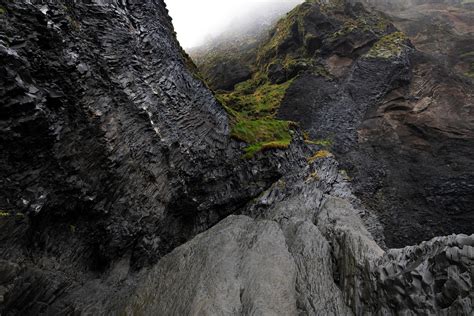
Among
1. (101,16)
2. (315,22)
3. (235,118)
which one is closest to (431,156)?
(235,118)

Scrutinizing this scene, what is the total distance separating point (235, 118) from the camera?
26.2 meters

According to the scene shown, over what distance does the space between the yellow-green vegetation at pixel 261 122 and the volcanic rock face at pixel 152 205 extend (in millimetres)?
884

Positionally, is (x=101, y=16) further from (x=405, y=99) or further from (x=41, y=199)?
(x=405, y=99)

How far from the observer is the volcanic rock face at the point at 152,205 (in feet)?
36.9

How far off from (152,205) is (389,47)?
3771cm

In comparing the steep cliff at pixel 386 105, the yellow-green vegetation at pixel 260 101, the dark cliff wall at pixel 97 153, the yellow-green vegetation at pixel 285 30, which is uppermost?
the dark cliff wall at pixel 97 153

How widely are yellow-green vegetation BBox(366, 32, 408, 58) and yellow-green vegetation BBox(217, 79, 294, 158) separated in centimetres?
1161

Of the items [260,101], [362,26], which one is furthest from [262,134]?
[362,26]

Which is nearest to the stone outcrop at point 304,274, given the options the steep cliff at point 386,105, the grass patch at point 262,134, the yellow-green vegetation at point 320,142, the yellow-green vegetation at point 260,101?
the grass patch at point 262,134

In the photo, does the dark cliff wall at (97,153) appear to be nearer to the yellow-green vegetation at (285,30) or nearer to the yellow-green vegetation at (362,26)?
the yellow-green vegetation at (362,26)

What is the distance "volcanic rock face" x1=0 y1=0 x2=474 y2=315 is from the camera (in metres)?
11.2

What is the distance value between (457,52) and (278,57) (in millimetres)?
25737

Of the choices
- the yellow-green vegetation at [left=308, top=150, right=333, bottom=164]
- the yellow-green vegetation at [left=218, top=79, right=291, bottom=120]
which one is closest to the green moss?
the yellow-green vegetation at [left=308, top=150, right=333, bottom=164]

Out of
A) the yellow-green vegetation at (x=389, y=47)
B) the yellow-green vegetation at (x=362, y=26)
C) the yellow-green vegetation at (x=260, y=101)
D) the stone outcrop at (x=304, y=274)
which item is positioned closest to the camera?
the stone outcrop at (x=304, y=274)
